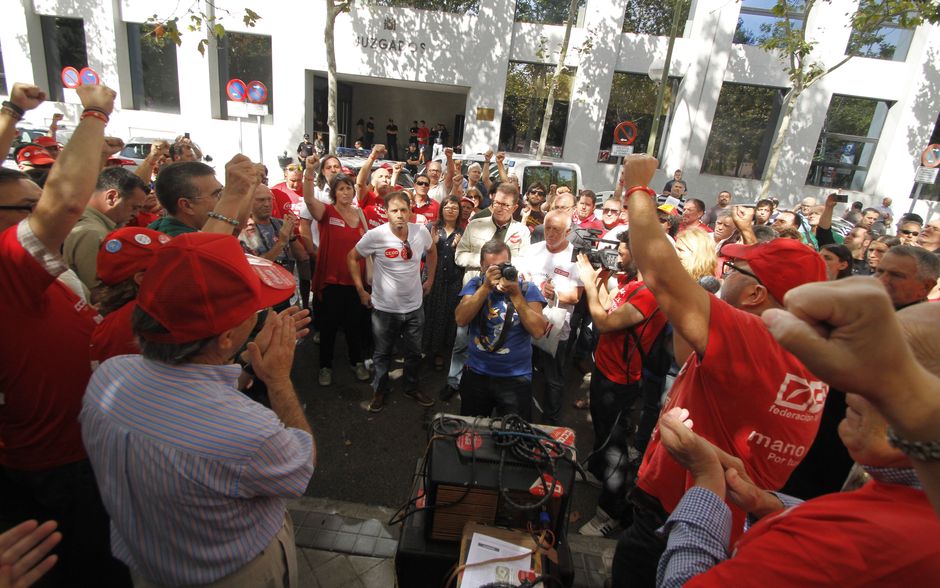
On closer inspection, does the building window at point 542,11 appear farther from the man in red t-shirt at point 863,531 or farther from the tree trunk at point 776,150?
the man in red t-shirt at point 863,531

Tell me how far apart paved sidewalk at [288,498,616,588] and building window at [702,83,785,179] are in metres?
17.3

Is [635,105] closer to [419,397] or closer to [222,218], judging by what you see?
[419,397]

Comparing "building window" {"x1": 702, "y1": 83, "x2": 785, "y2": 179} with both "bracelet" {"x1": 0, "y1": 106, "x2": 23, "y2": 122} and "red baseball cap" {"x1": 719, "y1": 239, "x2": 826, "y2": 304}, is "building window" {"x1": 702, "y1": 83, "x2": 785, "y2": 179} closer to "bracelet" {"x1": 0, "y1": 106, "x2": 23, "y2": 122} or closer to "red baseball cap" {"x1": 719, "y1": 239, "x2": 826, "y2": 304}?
"red baseball cap" {"x1": 719, "y1": 239, "x2": 826, "y2": 304}

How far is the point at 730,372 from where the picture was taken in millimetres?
1602

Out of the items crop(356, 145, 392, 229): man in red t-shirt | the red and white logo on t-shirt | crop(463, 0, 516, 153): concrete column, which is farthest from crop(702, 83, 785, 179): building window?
the red and white logo on t-shirt

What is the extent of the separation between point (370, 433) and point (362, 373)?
0.94 meters

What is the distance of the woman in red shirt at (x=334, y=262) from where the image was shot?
178 inches

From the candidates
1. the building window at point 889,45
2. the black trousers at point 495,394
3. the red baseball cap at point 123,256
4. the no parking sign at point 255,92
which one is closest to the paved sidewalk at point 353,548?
the black trousers at point 495,394

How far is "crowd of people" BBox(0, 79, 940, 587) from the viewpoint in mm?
830

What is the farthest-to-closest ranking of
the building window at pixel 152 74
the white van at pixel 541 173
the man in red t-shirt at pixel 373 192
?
the building window at pixel 152 74, the white van at pixel 541 173, the man in red t-shirt at pixel 373 192

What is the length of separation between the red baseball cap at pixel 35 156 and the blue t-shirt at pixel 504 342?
4.30 metres

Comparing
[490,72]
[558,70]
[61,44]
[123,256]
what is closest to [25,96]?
[123,256]

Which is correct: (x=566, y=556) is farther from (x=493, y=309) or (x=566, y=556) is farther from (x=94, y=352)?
(x=94, y=352)

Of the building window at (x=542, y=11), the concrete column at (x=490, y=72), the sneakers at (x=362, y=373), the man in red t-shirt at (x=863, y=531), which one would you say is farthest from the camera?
the building window at (x=542, y=11)
